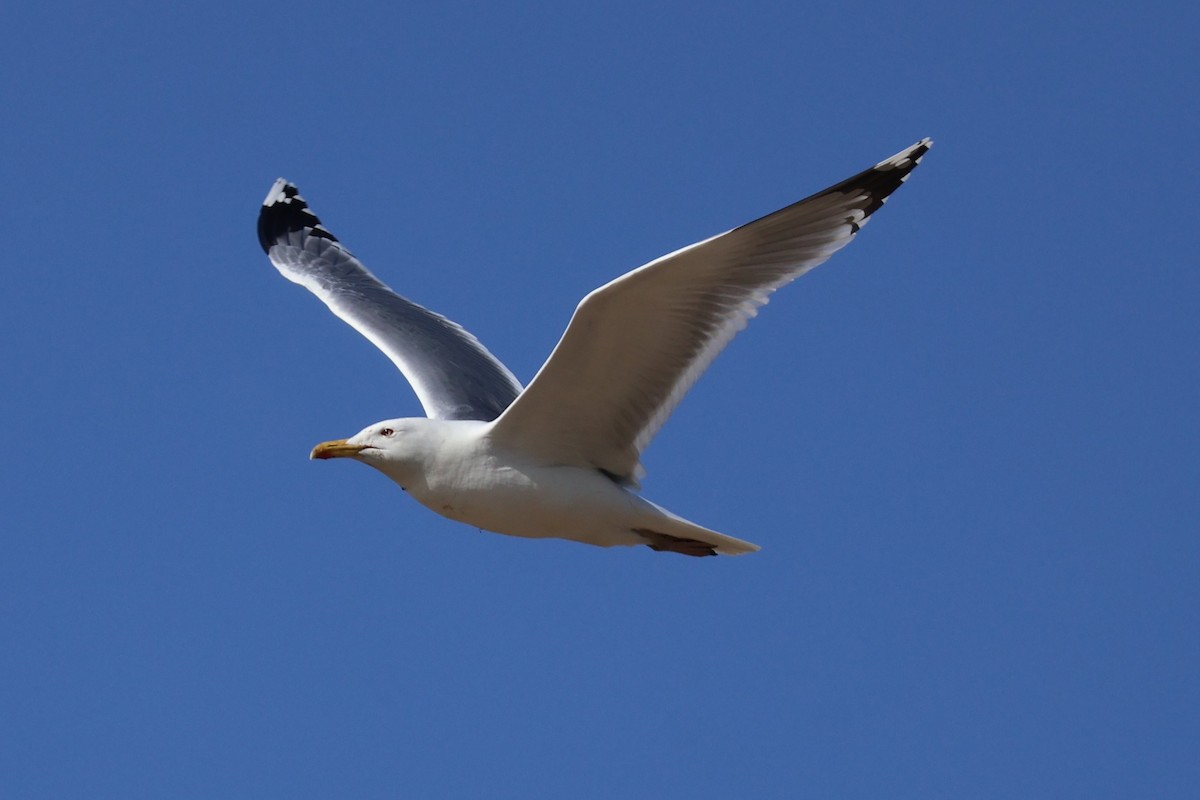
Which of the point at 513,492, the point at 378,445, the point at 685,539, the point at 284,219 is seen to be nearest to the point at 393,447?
the point at 378,445

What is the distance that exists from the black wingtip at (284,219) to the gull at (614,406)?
3.38 meters

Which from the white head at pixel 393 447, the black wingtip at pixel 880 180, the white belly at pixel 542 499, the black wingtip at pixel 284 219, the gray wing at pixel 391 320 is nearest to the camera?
the black wingtip at pixel 880 180

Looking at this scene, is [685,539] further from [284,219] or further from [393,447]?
[284,219]

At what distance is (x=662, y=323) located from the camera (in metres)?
6.35

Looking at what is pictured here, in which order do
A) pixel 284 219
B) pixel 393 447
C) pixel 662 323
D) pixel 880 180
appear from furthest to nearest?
1. pixel 284 219
2. pixel 393 447
3. pixel 662 323
4. pixel 880 180

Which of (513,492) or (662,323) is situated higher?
(662,323)

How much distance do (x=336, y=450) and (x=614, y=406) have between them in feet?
4.52

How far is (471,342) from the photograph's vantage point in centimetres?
934

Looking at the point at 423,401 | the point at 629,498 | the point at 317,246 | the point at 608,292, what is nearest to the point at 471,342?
the point at 423,401

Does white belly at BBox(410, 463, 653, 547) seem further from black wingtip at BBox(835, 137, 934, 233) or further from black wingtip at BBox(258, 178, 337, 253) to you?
black wingtip at BBox(258, 178, 337, 253)

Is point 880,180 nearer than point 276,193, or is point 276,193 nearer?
point 880,180

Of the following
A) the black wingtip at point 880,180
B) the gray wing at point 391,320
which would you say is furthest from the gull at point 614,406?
the gray wing at point 391,320

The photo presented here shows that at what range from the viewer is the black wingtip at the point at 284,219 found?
1099 cm

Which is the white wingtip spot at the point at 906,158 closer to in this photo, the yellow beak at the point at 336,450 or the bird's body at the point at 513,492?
the bird's body at the point at 513,492
